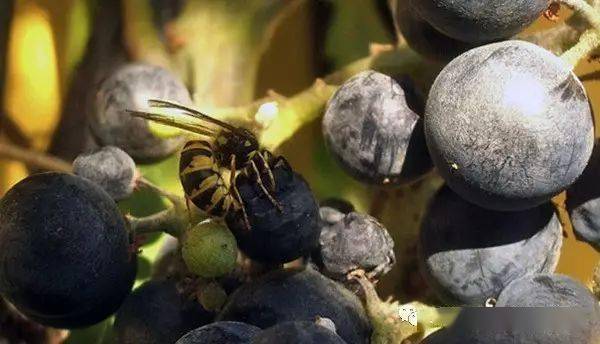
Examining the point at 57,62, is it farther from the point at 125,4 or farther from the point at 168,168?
the point at 168,168

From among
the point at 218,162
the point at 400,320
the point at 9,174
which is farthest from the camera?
the point at 9,174

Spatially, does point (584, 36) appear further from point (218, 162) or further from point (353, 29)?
point (353, 29)

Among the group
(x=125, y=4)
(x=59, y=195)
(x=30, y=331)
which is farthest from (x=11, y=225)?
(x=125, y=4)

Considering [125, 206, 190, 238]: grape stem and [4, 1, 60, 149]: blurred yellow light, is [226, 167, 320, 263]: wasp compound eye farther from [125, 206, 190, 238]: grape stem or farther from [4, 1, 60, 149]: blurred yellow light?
[4, 1, 60, 149]: blurred yellow light

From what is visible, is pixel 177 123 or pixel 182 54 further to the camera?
pixel 182 54

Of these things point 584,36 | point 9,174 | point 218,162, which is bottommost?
point 9,174

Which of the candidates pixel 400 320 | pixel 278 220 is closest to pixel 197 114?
pixel 278 220

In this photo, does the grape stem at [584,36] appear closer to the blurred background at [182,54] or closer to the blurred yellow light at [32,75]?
the blurred background at [182,54]
